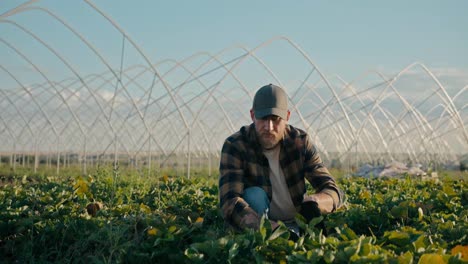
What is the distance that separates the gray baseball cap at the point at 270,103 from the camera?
11.7 feet

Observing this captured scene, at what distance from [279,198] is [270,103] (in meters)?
0.87

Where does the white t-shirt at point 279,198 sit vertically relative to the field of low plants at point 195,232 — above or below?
above

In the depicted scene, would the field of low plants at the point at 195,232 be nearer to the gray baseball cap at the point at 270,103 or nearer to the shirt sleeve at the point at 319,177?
the shirt sleeve at the point at 319,177

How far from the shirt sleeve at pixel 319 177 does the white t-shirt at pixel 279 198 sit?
213mm

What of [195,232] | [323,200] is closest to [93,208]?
[195,232]

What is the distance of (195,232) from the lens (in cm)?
353

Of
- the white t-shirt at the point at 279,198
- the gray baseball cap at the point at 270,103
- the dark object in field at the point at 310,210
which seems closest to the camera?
the dark object in field at the point at 310,210

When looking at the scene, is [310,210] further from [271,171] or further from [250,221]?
[271,171]

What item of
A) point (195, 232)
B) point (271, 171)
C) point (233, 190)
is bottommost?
point (195, 232)

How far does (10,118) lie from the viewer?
81.5 feet

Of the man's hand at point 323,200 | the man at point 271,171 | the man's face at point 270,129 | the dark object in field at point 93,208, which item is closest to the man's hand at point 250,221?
the man at point 271,171

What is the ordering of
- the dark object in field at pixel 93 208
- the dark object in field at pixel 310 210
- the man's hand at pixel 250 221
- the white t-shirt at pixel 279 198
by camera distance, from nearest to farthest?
the man's hand at pixel 250 221 → the dark object in field at pixel 310 210 → the white t-shirt at pixel 279 198 → the dark object in field at pixel 93 208

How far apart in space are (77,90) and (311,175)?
1552 cm

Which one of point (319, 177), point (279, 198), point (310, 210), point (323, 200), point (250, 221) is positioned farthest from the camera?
point (279, 198)
